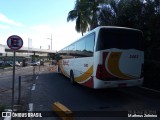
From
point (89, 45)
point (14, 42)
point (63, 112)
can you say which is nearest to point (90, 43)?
point (89, 45)

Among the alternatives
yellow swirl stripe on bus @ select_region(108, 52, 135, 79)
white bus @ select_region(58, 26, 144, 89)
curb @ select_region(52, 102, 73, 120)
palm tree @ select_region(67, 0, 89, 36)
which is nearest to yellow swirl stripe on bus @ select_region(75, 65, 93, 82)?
white bus @ select_region(58, 26, 144, 89)

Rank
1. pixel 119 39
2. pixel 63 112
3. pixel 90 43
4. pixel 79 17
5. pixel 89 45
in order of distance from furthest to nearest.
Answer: pixel 79 17, pixel 89 45, pixel 90 43, pixel 119 39, pixel 63 112

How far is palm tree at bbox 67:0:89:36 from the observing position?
38844 millimetres

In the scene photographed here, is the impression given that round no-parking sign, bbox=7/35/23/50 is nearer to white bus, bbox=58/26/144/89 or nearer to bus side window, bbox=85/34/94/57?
white bus, bbox=58/26/144/89

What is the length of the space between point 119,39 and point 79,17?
30927 mm

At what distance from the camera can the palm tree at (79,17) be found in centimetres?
3884

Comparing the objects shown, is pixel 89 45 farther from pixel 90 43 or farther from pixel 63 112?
pixel 63 112

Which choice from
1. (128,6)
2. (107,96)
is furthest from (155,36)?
(107,96)

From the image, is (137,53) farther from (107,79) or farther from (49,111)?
(49,111)

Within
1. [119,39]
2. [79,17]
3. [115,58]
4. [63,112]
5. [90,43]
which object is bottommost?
[63,112]

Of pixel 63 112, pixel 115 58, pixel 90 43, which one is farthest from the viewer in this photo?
pixel 90 43

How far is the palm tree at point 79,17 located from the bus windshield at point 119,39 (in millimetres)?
26552

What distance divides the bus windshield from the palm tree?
2655cm

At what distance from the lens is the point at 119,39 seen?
38.7 ft
